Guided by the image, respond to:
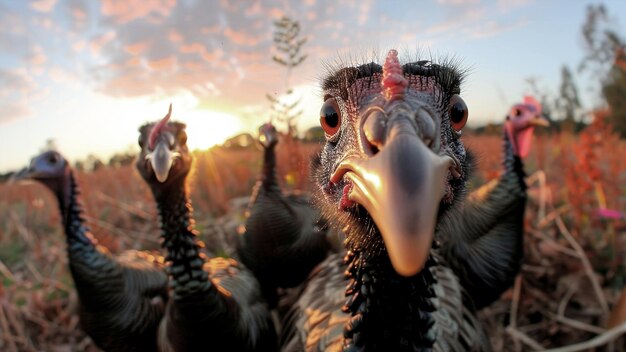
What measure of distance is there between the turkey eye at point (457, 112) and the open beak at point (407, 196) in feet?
1.43

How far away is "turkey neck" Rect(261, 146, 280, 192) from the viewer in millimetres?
3741

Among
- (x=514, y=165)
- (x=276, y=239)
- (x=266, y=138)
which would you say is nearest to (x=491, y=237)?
(x=514, y=165)

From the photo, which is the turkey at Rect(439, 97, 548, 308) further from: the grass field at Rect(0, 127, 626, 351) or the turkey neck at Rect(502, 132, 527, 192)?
the grass field at Rect(0, 127, 626, 351)

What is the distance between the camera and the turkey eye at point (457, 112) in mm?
1436

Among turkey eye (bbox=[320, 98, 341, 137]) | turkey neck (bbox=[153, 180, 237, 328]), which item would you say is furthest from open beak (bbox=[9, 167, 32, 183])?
turkey eye (bbox=[320, 98, 341, 137])

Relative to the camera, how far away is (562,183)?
674 centimetres

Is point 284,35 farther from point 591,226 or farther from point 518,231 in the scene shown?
point 591,226

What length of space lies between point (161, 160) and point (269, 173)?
1.45 meters

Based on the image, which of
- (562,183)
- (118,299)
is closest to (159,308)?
(118,299)

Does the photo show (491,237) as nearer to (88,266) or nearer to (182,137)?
(182,137)

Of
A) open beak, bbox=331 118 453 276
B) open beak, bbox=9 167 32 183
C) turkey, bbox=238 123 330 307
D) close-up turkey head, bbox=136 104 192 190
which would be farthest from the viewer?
turkey, bbox=238 123 330 307

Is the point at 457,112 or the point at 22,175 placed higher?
the point at 22,175

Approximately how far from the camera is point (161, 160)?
7.87 ft

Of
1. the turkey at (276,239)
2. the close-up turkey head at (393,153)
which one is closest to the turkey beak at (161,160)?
the close-up turkey head at (393,153)
